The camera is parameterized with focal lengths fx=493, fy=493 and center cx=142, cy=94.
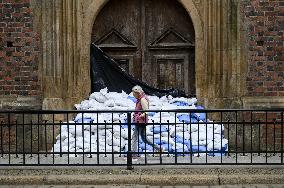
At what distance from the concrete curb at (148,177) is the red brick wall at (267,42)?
2749 millimetres

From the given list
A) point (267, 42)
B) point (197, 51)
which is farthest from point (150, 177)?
point (267, 42)

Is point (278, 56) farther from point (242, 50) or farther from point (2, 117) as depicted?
point (2, 117)

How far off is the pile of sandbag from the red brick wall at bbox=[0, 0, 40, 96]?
125cm

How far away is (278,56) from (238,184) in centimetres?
372

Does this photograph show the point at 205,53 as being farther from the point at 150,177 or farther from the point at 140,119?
the point at 150,177

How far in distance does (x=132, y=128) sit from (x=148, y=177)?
2.08 metres

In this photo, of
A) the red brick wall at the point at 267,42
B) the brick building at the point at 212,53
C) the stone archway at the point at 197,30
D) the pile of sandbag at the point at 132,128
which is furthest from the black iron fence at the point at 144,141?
the stone archway at the point at 197,30

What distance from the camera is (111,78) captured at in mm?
11023

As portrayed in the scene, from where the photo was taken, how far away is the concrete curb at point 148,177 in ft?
24.1

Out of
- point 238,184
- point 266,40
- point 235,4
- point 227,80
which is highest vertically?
point 235,4

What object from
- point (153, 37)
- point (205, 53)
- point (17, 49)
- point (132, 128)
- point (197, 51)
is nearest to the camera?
point (132, 128)

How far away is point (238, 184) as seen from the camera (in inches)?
288

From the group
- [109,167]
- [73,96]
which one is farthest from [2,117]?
[109,167]

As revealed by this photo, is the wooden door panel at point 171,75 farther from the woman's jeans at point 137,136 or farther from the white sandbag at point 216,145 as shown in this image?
the woman's jeans at point 137,136
